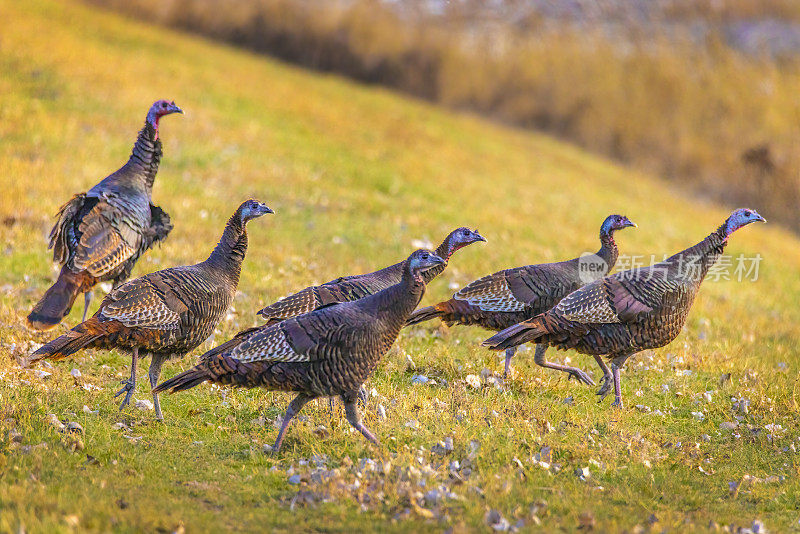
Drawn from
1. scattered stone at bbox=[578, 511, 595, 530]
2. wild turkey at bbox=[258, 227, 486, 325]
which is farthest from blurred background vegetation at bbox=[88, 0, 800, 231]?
scattered stone at bbox=[578, 511, 595, 530]

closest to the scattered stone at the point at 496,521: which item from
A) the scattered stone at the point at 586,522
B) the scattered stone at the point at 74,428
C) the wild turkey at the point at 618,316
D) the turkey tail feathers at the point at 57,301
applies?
the scattered stone at the point at 586,522

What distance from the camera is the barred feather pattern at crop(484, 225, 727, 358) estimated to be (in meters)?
8.27

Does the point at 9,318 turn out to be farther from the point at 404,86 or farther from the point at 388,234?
the point at 404,86

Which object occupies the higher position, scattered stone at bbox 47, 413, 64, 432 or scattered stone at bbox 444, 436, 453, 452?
scattered stone at bbox 444, 436, 453, 452

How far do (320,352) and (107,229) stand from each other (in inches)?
145

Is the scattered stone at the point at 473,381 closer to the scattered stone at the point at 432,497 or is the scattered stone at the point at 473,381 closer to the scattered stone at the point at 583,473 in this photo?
the scattered stone at the point at 583,473

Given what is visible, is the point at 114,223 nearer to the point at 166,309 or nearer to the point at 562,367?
the point at 166,309

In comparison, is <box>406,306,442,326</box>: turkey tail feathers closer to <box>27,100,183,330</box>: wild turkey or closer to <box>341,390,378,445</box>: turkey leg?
<box>341,390,378,445</box>: turkey leg

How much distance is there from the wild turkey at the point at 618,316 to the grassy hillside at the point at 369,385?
2.14 ft

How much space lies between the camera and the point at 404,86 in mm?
34781

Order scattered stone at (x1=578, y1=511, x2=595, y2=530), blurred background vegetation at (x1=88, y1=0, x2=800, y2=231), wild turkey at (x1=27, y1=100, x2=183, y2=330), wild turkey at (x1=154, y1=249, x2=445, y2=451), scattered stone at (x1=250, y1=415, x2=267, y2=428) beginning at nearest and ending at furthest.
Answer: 1. scattered stone at (x1=578, y1=511, x2=595, y2=530)
2. wild turkey at (x1=154, y1=249, x2=445, y2=451)
3. scattered stone at (x1=250, y1=415, x2=267, y2=428)
4. wild turkey at (x1=27, y1=100, x2=183, y2=330)
5. blurred background vegetation at (x1=88, y1=0, x2=800, y2=231)

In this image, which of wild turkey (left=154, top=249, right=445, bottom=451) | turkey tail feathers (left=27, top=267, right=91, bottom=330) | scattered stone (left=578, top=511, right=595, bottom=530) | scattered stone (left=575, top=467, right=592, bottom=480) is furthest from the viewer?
turkey tail feathers (left=27, top=267, right=91, bottom=330)

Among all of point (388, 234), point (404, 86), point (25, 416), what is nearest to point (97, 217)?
point (25, 416)

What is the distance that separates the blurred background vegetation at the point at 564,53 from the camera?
1275 inches
